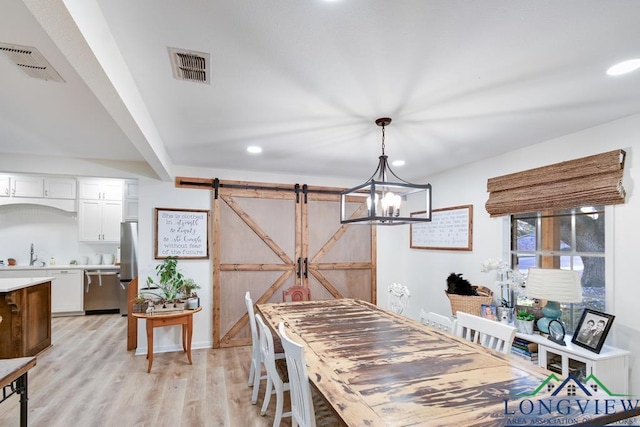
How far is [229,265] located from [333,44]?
3395mm

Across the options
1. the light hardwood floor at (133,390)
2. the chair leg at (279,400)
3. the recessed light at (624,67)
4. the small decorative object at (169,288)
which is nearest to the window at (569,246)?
the recessed light at (624,67)

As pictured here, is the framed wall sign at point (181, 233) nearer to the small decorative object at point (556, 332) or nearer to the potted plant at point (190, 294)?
the potted plant at point (190, 294)

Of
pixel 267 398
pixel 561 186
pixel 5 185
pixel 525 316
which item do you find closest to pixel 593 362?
pixel 525 316

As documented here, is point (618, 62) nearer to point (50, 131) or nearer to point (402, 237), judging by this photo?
point (402, 237)

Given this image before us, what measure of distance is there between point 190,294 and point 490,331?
3.20m

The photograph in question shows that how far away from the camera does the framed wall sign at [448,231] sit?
3.93m

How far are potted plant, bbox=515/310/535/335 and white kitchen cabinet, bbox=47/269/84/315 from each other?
21.4 ft

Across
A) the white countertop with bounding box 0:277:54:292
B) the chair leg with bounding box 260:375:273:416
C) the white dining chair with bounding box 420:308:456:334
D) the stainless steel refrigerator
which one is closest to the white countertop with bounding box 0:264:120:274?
the stainless steel refrigerator

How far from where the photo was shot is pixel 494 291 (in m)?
3.53

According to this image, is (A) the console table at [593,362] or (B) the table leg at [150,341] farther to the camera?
(B) the table leg at [150,341]

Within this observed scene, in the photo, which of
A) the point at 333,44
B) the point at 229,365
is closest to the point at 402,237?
the point at 229,365

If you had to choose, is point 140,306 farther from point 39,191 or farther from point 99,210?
point 39,191

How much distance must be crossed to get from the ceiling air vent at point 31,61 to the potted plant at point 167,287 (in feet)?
7.73

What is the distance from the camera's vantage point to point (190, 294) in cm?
393
